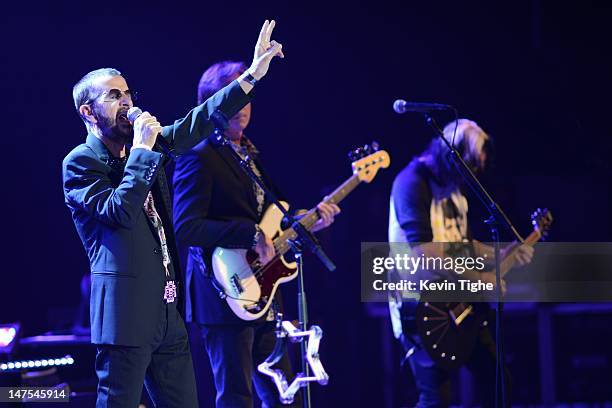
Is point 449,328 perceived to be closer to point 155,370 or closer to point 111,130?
point 155,370

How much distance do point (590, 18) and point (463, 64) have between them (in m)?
1.06

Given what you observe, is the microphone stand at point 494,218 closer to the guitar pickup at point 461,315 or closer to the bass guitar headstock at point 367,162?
the guitar pickup at point 461,315

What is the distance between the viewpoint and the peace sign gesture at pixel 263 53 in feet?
11.1

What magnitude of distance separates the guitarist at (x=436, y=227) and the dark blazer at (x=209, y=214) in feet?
2.53

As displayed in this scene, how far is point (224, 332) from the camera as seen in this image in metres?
3.89

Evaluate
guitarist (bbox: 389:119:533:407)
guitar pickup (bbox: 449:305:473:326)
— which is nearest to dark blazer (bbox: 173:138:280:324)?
guitarist (bbox: 389:119:533:407)

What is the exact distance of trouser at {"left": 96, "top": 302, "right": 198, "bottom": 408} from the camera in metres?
2.97

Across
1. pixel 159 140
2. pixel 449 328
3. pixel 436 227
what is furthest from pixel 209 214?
pixel 449 328

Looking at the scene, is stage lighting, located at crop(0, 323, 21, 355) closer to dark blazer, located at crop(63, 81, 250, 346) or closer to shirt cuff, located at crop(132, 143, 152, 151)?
dark blazer, located at crop(63, 81, 250, 346)

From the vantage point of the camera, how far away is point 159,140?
3.17 meters

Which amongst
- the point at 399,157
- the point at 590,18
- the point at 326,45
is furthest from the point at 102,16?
the point at 590,18

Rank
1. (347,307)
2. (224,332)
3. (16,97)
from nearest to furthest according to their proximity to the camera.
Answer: (224,332) → (16,97) → (347,307)

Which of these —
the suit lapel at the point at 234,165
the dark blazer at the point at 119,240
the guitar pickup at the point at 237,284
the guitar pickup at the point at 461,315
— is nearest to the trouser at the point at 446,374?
the guitar pickup at the point at 461,315

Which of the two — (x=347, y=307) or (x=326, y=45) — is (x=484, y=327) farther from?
(x=326, y=45)
